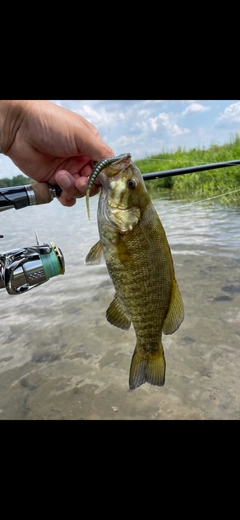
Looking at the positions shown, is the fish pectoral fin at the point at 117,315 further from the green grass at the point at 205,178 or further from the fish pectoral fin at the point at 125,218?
the green grass at the point at 205,178

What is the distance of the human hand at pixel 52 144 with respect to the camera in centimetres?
258

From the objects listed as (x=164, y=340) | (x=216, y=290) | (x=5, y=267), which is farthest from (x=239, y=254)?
(x=5, y=267)

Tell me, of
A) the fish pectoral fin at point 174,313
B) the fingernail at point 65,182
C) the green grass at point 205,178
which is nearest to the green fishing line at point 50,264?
the fingernail at point 65,182

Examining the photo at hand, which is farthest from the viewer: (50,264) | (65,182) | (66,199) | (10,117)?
(66,199)

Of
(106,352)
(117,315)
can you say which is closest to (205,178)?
(106,352)

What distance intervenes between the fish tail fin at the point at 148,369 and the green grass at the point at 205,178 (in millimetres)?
8955

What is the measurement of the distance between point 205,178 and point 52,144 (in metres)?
13.7

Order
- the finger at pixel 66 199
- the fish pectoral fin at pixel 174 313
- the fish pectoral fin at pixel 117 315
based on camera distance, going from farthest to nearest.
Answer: the finger at pixel 66 199
the fish pectoral fin at pixel 117 315
the fish pectoral fin at pixel 174 313

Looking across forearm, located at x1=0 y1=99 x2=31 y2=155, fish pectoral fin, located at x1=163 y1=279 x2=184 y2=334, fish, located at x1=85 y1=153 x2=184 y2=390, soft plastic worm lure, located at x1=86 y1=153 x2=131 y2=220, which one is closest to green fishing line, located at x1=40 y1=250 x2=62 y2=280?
fish, located at x1=85 y1=153 x2=184 y2=390

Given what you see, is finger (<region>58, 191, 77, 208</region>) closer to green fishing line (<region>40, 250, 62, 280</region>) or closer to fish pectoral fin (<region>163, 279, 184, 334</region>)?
green fishing line (<region>40, 250, 62, 280</region>)

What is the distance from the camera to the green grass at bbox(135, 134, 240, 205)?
43.4ft

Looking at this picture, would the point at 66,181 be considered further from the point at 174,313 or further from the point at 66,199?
the point at 174,313

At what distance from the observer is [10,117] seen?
2857 millimetres

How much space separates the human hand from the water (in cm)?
189
